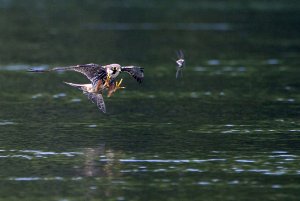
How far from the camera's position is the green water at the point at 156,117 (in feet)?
61.7

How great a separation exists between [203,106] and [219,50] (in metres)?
13.3

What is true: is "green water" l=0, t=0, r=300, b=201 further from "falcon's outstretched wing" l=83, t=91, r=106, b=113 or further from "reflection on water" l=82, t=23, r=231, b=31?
"falcon's outstretched wing" l=83, t=91, r=106, b=113

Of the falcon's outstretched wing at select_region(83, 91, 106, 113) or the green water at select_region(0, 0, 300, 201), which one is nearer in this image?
the green water at select_region(0, 0, 300, 201)

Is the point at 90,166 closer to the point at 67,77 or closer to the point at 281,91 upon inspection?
the point at 281,91

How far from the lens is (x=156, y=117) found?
25562 millimetres

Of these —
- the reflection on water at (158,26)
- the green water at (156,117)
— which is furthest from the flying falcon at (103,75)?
the reflection on water at (158,26)

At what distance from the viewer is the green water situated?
18797 millimetres

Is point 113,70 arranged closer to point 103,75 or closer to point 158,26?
point 103,75

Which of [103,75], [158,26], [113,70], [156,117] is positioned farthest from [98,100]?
[158,26]

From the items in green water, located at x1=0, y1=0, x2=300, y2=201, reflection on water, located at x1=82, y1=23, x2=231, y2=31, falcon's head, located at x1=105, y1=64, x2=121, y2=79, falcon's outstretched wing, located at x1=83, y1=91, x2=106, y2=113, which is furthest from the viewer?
reflection on water, located at x1=82, y1=23, x2=231, y2=31

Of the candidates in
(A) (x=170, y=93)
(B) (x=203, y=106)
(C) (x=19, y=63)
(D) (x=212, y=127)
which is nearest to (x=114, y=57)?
(C) (x=19, y=63)

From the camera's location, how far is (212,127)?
2406 cm

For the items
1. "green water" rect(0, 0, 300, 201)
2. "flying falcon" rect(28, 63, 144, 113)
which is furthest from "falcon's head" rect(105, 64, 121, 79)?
"green water" rect(0, 0, 300, 201)

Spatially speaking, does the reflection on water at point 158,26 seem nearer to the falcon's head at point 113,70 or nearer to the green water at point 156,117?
the green water at point 156,117
